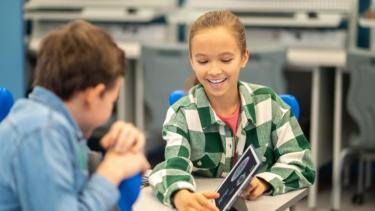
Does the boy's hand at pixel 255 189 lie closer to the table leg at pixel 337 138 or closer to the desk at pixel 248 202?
the desk at pixel 248 202

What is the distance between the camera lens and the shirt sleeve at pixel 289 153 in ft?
6.36

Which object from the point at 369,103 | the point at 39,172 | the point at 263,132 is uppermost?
the point at 39,172

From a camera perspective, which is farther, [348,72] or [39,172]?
[348,72]

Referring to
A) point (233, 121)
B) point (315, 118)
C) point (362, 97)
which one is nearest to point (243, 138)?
point (233, 121)

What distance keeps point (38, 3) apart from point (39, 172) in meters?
3.71

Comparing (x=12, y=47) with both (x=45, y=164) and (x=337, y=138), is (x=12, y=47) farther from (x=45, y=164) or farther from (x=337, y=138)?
(x=45, y=164)

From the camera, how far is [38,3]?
476 centimetres

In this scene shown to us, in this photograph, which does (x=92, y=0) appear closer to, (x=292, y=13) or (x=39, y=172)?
(x=292, y=13)

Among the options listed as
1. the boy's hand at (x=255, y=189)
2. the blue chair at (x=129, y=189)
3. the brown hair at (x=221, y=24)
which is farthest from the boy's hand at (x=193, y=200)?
the brown hair at (x=221, y=24)

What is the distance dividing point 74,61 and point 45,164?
180 millimetres

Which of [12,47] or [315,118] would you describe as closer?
[315,118]

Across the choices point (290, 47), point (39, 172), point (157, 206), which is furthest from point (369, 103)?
point (39, 172)

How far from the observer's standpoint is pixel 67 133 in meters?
1.25

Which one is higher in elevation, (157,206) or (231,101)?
(231,101)
